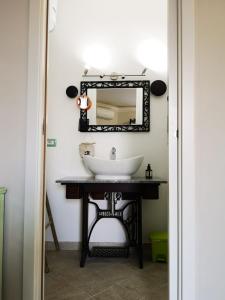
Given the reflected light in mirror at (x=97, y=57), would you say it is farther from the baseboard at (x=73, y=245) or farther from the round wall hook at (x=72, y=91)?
the baseboard at (x=73, y=245)

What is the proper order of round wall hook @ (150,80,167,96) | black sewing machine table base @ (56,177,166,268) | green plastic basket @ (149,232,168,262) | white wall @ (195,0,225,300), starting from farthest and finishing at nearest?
1. round wall hook @ (150,80,167,96)
2. green plastic basket @ (149,232,168,262)
3. black sewing machine table base @ (56,177,166,268)
4. white wall @ (195,0,225,300)

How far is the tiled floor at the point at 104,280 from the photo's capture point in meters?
1.86

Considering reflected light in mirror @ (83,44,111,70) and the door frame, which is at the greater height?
reflected light in mirror @ (83,44,111,70)

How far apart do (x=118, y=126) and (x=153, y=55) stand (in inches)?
37.3

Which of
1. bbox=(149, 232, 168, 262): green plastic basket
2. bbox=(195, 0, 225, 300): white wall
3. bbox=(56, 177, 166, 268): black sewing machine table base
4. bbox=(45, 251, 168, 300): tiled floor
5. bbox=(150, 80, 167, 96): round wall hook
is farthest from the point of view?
bbox=(150, 80, 167, 96): round wall hook

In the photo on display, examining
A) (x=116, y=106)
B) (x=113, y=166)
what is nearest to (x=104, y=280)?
(x=113, y=166)

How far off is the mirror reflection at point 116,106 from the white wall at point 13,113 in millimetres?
1524

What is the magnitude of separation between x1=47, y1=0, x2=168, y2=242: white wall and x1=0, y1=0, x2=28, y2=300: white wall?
5.00 feet

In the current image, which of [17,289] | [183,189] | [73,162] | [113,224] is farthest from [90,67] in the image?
[17,289]

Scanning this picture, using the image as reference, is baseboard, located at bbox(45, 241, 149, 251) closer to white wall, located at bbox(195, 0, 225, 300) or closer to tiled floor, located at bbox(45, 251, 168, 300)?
tiled floor, located at bbox(45, 251, 168, 300)

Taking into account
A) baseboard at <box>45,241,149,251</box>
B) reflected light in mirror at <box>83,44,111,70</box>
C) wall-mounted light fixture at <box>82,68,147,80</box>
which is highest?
reflected light in mirror at <box>83,44,111,70</box>

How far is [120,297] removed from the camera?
1827 millimetres

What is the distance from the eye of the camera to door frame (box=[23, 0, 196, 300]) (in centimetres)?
126

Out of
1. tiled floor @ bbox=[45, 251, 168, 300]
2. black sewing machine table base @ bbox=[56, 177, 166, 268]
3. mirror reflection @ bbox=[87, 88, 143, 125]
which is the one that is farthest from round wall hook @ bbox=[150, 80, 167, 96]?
tiled floor @ bbox=[45, 251, 168, 300]
